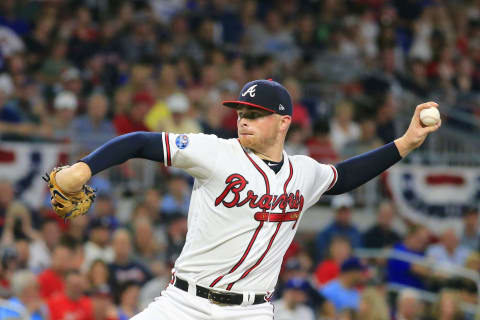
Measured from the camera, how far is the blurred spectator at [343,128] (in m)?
11.4

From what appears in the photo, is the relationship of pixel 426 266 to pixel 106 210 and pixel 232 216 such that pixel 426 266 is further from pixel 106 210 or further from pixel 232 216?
pixel 232 216

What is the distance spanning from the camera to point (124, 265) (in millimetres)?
8422

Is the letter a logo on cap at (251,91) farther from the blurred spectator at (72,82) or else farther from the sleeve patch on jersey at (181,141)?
the blurred spectator at (72,82)

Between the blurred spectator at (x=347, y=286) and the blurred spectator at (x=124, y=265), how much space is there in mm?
1906

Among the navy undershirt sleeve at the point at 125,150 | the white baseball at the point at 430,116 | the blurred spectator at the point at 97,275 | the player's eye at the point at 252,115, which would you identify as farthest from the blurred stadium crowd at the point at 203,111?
the white baseball at the point at 430,116

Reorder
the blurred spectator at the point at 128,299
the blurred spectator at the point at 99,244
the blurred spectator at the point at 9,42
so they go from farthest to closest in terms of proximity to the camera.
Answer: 1. the blurred spectator at the point at 9,42
2. the blurred spectator at the point at 99,244
3. the blurred spectator at the point at 128,299

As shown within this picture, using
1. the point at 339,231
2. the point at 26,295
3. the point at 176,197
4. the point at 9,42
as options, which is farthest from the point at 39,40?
the point at 26,295

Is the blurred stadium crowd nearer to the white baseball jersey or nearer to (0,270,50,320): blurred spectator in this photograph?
(0,270,50,320): blurred spectator

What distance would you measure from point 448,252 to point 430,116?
19.0 feet

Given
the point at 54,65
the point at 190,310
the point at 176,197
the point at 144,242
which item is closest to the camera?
the point at 190,310

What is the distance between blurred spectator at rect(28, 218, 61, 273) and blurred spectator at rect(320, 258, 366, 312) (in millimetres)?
2747

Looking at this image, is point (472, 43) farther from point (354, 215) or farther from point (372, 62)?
point (354, 215)

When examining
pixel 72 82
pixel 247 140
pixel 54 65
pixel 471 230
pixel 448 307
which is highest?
pixel 54 65

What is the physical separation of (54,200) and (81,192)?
5.3 inches
